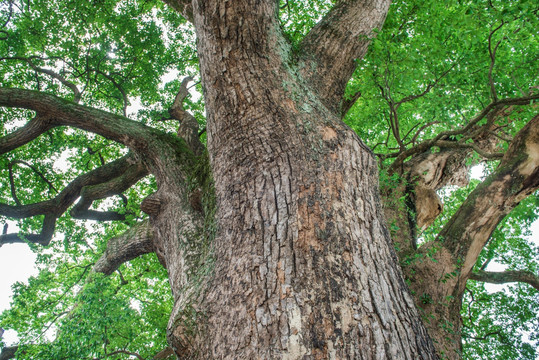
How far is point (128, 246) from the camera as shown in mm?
4652

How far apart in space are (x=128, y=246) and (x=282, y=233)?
3339mm

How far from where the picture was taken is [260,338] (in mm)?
1667

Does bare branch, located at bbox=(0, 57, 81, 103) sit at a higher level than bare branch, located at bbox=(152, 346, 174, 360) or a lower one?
higher

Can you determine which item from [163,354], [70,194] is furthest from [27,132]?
[163,354]

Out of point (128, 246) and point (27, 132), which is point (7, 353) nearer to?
point (128, 246)

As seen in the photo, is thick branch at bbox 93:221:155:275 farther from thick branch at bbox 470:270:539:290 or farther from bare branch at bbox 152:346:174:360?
thick branch at bbox 470:270:539:290

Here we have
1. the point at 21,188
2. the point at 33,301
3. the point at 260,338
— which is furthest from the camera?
the point at 21,188

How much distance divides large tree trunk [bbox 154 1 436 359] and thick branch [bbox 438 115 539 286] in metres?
1.56

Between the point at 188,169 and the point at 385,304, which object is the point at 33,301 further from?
the point at 385,304

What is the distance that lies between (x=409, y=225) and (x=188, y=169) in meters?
2.81

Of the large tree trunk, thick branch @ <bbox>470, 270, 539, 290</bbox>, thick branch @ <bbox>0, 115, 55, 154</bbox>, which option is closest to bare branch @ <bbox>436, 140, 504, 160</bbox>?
thick branch @ <bbox>470, 270, 539, 290</bbox>

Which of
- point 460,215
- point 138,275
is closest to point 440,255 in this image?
point 460,215

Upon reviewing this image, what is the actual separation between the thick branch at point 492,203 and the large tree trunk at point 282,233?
1555 millimetres

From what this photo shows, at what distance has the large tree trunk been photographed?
65.9 inches
